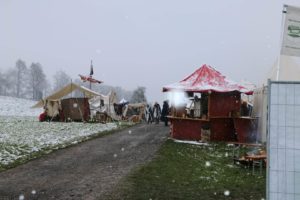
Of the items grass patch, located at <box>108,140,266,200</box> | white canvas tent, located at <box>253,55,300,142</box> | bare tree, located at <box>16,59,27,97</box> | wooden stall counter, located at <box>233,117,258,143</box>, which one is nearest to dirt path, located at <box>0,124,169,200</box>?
grass patch, located at <box>108,140,266,200</box>

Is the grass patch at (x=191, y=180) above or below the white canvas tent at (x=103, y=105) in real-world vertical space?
below

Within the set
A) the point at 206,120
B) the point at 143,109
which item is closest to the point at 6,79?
the point at 143,109

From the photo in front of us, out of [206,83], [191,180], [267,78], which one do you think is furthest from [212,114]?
[191,180]

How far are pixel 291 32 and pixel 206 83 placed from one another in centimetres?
1430

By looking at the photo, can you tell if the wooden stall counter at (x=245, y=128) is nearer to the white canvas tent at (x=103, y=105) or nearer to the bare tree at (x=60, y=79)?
the white canvas tent at (x=103, y=105)

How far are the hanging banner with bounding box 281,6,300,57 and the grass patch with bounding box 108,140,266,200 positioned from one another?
3.73 meters

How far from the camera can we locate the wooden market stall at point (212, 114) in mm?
20172

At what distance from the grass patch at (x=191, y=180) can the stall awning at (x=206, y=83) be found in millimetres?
6042

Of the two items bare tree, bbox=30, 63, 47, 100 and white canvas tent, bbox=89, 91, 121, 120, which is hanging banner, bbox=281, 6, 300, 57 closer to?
white canvas tent, bbox=89, 91, 121, 120

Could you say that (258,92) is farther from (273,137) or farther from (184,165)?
(273,137)

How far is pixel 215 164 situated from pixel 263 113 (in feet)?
24.3

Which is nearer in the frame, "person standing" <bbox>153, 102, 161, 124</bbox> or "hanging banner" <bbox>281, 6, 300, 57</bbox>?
"hanging banner" <bbox>281, 6, 300, 57</bbox>

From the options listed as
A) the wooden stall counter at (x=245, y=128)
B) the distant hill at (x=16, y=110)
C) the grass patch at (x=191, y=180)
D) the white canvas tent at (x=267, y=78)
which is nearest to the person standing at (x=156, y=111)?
the white canvas tent at (x=267, y=78)

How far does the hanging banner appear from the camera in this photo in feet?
20.5
